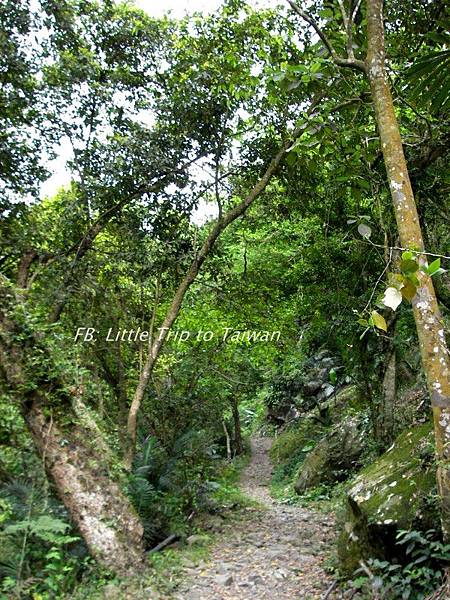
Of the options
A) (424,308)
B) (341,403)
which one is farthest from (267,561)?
(341,403)

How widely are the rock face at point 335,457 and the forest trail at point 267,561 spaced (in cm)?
150

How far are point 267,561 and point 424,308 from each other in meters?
4.31

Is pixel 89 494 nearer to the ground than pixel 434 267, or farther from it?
nearer to the ground

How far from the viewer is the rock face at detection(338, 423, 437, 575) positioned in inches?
151

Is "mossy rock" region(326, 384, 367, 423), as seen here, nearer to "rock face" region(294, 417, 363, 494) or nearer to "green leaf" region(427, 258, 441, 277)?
"rock face" region(294, 417, 363, 494)

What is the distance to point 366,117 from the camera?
21.0 feet

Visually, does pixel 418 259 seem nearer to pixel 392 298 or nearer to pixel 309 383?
pixel 392 298

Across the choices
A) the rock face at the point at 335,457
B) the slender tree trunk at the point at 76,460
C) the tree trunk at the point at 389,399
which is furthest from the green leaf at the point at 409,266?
the rock face at the point at 335,457

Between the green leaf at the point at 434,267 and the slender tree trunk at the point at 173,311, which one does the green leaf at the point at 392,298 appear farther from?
the slender tree trunk at the point at 173,311

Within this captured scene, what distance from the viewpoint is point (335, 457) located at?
406 inches

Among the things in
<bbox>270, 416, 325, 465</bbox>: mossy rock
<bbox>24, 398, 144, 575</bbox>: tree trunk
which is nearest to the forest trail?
<bbox>24, 398, 144, 575</bbox>: tree trunk

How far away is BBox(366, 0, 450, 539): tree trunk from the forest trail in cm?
219

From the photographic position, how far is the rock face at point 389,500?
3.82 m

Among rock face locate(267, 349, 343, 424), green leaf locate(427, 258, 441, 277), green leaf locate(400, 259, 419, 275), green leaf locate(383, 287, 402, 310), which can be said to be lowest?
green leaf locate(383, 287, 402, 310)
